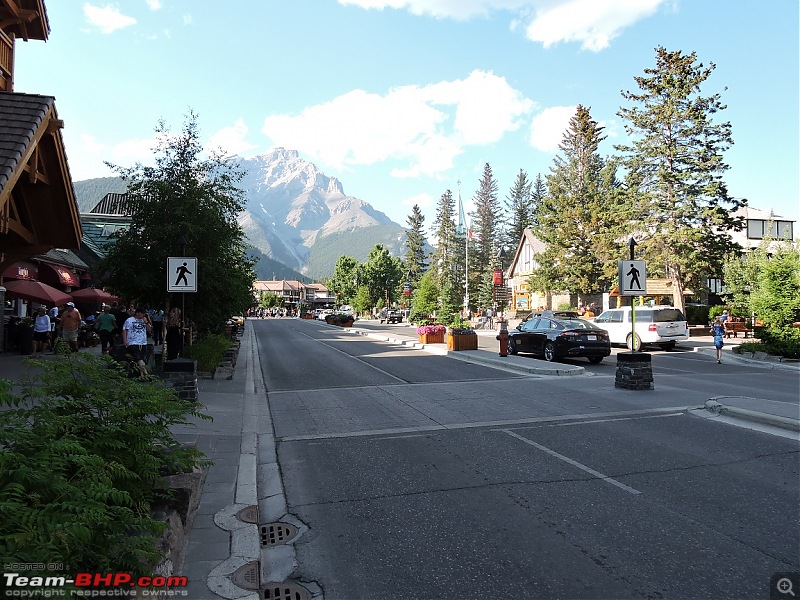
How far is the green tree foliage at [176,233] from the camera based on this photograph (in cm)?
1428

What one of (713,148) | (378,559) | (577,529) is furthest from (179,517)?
(713,148)

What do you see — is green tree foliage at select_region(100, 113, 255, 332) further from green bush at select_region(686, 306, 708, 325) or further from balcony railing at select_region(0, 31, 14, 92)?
green bush at select_region(686, 306, 708, 325)

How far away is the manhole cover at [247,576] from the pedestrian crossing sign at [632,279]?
9.78 meters

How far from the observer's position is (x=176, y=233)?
47.0 feet

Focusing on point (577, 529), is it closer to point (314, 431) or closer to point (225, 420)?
point (314, 431)

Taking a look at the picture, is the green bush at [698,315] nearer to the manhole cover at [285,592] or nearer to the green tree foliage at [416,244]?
the manhole cover at [285,592]

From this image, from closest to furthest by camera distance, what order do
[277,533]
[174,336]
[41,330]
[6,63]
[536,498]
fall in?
[277,533]
[536,498]
[6,63]
[174,336]
[41,330]

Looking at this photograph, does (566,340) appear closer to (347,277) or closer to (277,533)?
(277,533)

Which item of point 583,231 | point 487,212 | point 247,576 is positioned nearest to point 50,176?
point 247,576

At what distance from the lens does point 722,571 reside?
12.6 ft

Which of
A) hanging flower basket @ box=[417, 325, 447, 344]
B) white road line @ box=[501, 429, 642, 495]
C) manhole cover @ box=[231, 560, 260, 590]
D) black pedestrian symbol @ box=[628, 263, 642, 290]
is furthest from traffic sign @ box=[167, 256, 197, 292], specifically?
hanging flower basket @ box=[417, 325, 447, 344]

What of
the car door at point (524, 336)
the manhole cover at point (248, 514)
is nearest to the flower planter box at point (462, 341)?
the car door at point (524, 336)

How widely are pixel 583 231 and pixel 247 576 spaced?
4772 centimetres

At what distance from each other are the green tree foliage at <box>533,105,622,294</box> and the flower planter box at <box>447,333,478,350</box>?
23.3 meters
